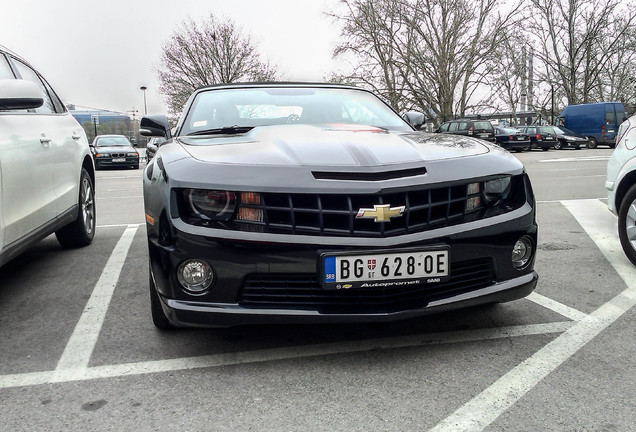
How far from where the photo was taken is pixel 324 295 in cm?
252

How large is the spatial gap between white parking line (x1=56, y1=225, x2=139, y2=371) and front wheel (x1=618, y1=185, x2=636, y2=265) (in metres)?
3.60

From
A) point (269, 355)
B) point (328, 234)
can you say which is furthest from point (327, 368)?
point (328, 234)

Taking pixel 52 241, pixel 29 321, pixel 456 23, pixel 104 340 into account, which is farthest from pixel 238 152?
pixel 456 23

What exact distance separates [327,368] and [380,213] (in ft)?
2.37

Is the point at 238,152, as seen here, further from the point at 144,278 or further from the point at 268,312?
the point at 144,278

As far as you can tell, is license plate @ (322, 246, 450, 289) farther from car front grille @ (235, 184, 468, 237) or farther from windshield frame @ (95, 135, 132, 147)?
windshield frame @ (95, 135, 132, 147)

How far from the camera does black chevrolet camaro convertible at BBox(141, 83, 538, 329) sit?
2463mm

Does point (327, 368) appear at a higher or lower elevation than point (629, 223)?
lower

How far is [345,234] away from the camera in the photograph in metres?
2.48

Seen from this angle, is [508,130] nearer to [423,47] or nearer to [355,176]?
[423,47]

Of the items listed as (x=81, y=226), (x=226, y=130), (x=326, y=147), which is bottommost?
(x=81, y=226)

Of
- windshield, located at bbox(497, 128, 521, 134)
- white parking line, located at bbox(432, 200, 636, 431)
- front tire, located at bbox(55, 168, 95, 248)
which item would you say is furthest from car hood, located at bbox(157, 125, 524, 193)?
windshield, located at bbox(497, 128, 521, 134)

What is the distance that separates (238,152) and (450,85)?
118 feet

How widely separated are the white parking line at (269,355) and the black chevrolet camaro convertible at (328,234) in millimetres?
240
